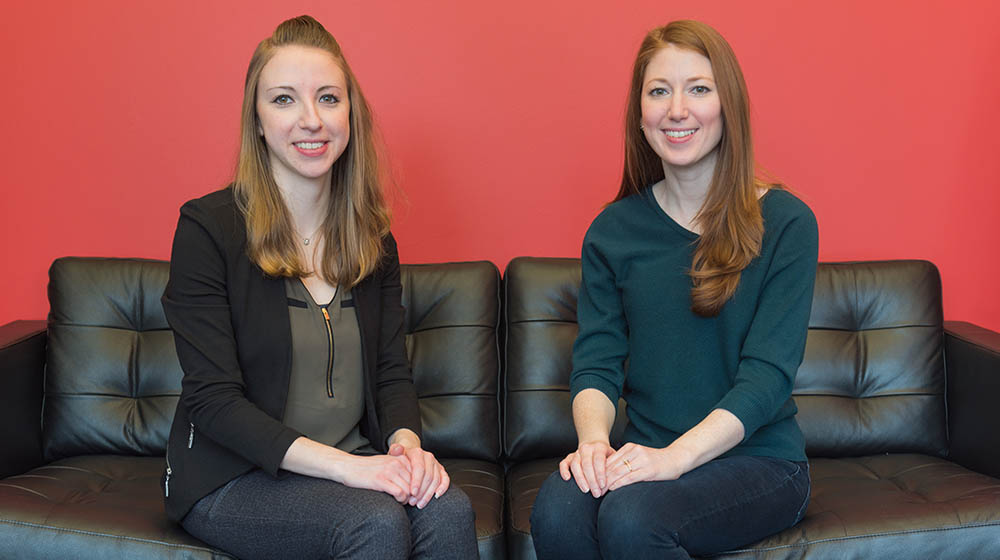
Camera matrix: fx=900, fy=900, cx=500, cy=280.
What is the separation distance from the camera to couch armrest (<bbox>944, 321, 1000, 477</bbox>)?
222cm

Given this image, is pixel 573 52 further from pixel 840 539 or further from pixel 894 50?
pixel 840 539

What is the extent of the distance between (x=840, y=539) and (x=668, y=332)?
1.71 feet

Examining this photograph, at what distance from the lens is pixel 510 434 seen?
2.40m

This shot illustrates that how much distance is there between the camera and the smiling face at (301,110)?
1.80 m

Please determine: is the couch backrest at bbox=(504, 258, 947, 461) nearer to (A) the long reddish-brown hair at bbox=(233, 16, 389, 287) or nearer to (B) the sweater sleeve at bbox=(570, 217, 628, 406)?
(B) the sweater sleeve at bbox=(570, 217, 628, 406)

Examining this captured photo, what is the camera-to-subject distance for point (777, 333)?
5.74 feet

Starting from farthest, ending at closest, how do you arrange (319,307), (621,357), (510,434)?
(510,434), (621,357), (319,307)

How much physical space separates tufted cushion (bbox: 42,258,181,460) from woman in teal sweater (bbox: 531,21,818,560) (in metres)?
1.17

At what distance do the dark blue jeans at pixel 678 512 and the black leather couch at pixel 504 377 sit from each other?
0.45 metres

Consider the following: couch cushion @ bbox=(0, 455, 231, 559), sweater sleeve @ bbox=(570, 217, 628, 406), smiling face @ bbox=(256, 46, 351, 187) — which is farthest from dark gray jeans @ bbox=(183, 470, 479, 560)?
smiling face @ bbox=(256, 46, 351, 187)

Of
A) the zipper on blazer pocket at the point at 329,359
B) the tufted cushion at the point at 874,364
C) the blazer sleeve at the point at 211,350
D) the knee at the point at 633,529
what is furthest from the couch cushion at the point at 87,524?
the tufted cushion at the point at 874,364

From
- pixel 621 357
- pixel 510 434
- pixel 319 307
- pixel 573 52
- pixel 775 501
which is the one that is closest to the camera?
pixel 775 501

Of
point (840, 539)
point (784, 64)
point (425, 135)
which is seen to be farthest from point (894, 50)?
point (840, 539)

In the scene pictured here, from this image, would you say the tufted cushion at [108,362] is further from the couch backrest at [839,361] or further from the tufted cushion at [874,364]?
the tufted cushion at [874,364]
